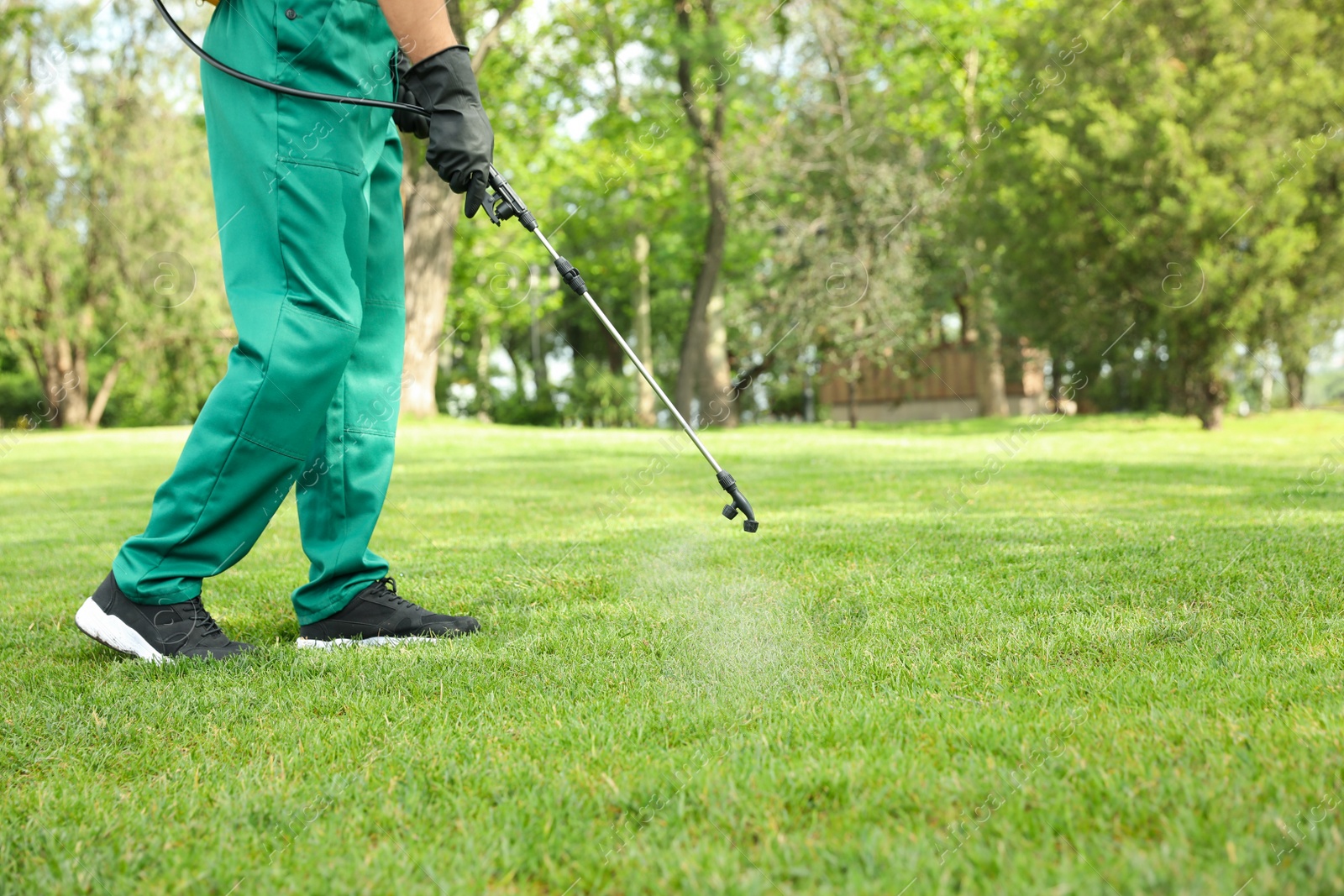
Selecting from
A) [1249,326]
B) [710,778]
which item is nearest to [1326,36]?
[1249,326]

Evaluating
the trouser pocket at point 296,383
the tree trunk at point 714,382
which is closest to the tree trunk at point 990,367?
the tree trunk at point 714,382

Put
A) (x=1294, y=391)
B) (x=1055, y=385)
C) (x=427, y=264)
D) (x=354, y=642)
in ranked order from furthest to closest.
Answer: (x=1055, y=385)
(x=1294, y=391)
(x=427, y=264)
(x=354, y=642)

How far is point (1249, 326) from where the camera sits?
14.8m

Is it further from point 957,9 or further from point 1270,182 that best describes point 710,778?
point 957,9

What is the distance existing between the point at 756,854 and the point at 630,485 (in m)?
5.71

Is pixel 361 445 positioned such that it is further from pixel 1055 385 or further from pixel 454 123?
pixel 1055 385

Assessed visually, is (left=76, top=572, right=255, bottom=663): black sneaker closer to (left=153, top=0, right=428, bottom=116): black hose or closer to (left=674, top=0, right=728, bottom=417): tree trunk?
(left=153, top=0, right=428, bottom=116): black hose

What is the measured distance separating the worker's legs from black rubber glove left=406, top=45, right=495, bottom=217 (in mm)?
206

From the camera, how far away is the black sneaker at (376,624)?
9.51ft

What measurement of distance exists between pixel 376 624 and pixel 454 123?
1.43 m

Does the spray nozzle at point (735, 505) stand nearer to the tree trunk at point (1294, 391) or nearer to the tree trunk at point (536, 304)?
the tree trunk at point (1294, 391)

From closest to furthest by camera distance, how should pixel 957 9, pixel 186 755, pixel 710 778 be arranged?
pixel 710 778 < pixel 186 755 < pixel 957 9

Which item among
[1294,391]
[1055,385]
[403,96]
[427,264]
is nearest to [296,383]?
[403,96]

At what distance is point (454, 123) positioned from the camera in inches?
112
